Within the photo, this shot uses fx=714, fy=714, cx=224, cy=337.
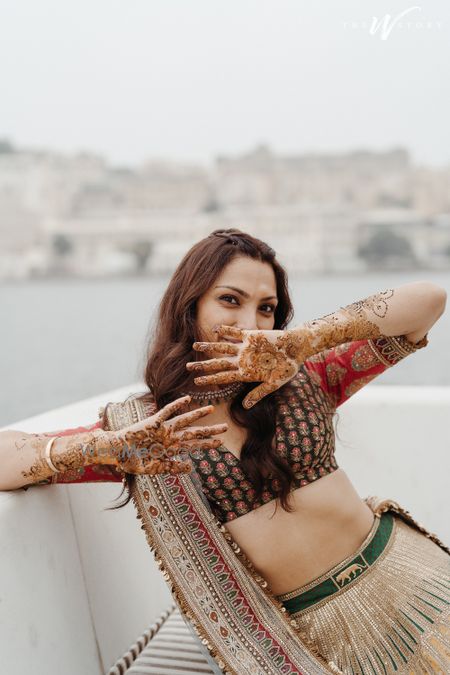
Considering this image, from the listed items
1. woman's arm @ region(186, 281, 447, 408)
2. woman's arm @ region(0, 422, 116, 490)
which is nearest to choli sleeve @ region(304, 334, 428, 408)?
woman's arm @ region(186, 281, 447, 408)

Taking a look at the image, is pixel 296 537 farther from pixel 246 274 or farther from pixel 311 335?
pixel 246 274

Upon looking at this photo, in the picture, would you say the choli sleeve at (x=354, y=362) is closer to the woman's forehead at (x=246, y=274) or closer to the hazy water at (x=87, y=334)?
→ the woman's forehead at (x=246, y=274)

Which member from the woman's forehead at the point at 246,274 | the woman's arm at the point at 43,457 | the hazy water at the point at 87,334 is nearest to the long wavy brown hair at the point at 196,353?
the woman's forehead at the point at 246,274

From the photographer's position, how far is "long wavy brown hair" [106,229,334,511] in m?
1.32

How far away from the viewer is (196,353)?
141 centimetres

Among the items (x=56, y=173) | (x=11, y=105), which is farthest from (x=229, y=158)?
(x=11, y=105)

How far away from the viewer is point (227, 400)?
1414 millimetres

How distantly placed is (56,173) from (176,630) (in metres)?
42.0

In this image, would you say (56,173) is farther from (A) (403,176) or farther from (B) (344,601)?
(B) (344,601)

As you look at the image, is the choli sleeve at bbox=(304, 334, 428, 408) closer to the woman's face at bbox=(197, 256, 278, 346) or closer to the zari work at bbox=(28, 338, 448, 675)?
the woman's face at bbox=(197, 256, 278, 346)

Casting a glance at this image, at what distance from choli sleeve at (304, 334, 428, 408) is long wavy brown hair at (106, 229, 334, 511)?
169 mm

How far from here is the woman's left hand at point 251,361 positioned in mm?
1198

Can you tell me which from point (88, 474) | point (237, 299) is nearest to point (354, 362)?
point (237, 299)

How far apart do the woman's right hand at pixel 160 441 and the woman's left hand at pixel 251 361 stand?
72 mm
